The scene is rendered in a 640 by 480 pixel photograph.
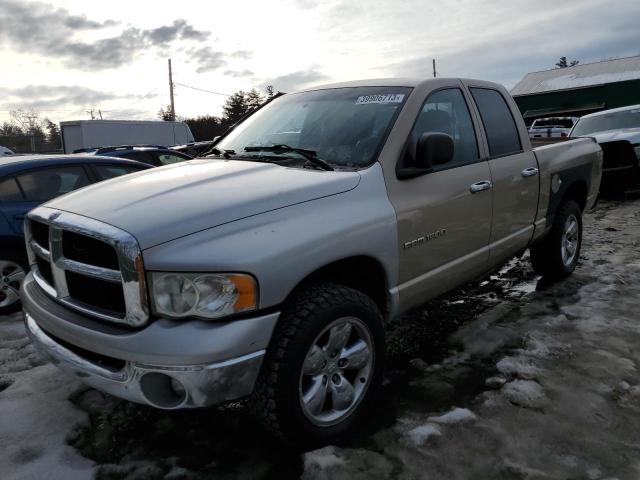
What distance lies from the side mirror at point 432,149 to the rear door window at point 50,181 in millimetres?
3644

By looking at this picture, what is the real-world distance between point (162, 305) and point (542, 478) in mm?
1804

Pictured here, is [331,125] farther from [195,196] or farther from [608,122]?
[608,122]

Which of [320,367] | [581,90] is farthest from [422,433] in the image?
[581,90]

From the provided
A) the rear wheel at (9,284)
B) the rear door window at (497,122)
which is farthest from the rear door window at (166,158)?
the rear door window at (497,122)

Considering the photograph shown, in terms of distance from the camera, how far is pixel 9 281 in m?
4.61

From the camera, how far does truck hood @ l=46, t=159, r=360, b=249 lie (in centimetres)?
221

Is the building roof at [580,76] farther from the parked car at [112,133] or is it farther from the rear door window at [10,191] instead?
the rear door window at [10,191]

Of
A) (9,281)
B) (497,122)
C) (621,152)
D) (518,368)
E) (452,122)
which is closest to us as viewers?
(518,368)

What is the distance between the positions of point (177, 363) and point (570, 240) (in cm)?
435

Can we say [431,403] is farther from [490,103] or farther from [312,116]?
[490,103]

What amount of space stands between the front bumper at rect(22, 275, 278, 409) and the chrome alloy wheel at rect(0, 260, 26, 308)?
9.15 feet

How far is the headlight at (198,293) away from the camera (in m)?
2.10

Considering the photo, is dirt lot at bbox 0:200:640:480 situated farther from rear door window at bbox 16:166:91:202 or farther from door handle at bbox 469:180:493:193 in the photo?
rear door window at bbox 16:166:91:202

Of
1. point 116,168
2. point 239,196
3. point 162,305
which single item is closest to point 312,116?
point 239,196
